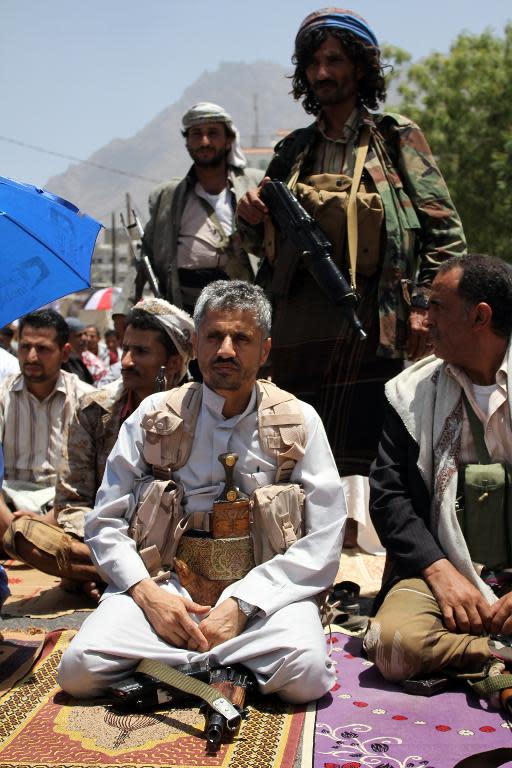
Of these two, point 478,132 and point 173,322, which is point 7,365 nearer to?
point 173,322

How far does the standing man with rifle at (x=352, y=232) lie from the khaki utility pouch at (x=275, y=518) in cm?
165

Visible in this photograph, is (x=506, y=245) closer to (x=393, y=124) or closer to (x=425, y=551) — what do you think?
(x=393, y=124)

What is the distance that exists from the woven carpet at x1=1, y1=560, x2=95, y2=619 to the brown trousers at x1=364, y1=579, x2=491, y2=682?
1.99m

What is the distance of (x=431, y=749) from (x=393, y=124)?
3592 millimetres

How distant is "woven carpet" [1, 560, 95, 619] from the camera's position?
209 inches

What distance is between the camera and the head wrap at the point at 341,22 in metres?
5.43

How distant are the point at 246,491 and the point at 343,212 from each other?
2070 millimetres

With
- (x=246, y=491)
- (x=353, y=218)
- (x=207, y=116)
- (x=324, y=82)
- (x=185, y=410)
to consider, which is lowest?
(x=246, y=491)

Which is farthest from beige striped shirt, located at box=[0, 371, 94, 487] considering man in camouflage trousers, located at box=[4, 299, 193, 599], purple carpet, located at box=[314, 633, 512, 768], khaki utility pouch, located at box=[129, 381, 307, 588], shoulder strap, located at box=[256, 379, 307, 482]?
purple carpet, located at box=[314, 633, 512, 768]

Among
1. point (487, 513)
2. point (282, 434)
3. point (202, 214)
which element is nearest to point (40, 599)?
point (282, 434)

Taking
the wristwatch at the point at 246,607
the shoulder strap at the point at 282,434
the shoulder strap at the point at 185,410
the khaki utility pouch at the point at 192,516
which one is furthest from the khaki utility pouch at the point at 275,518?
the shoulder strap at the point at 185,410

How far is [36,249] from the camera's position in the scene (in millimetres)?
3869

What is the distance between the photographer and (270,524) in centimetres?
390

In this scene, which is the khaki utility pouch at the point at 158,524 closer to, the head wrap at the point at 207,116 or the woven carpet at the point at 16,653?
the woven carpet at the point at 16,653
